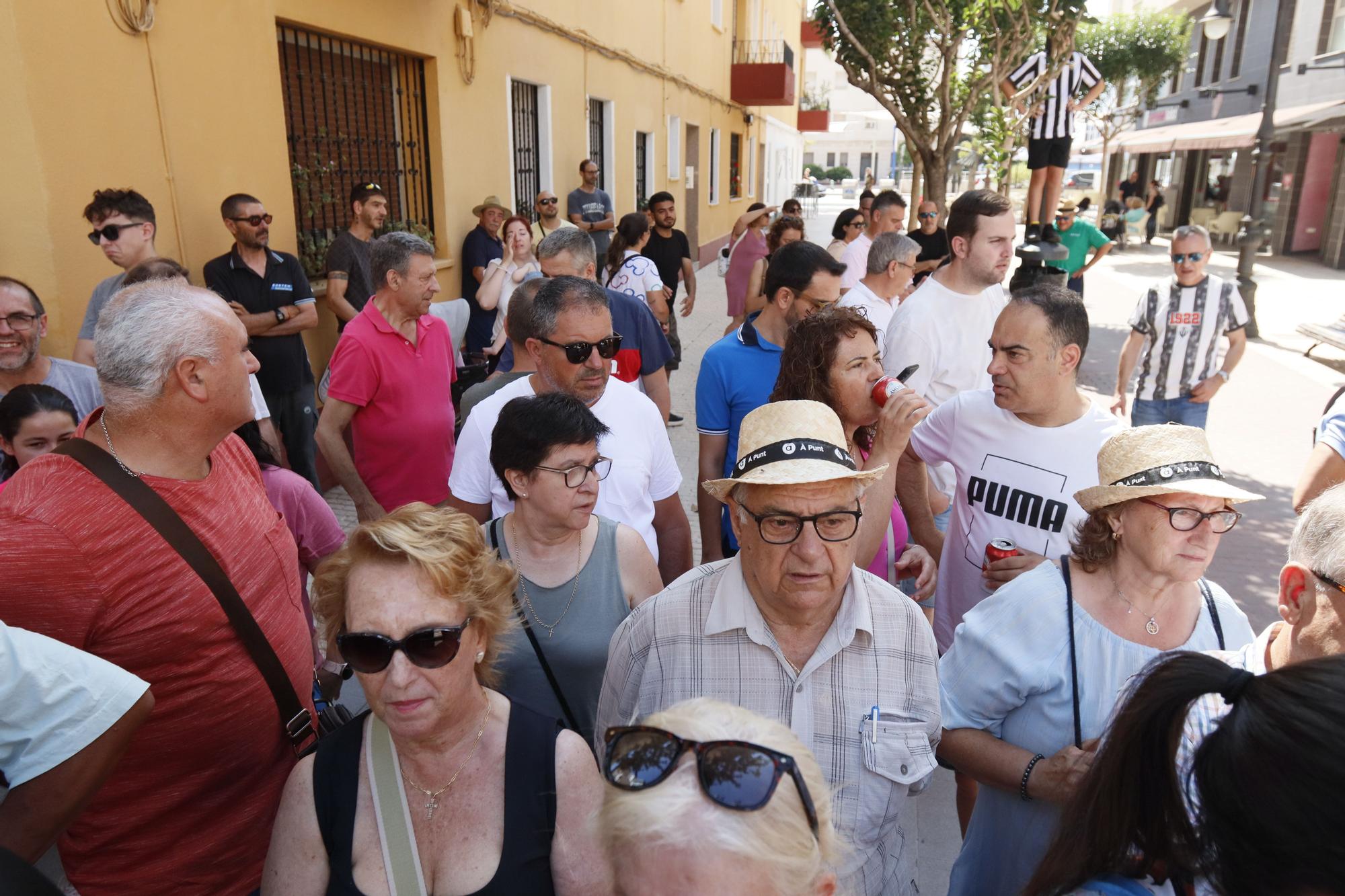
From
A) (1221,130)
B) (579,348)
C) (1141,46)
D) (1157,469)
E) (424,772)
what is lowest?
(424,772)

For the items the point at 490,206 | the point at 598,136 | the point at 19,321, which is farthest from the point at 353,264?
the point at 598,136

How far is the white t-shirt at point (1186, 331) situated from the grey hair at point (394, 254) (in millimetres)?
4490

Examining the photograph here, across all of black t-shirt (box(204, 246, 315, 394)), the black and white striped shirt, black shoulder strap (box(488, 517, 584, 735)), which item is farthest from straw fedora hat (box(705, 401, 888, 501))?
the black and white striped shirt

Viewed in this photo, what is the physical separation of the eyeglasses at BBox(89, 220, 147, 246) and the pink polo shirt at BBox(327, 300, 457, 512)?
48.8 inches

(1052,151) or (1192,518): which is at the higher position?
(1052,151)

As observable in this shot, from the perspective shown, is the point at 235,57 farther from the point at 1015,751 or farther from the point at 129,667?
the point at 1015,751

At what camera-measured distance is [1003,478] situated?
113 inches

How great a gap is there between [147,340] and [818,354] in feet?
6.27

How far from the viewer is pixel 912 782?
186 cm

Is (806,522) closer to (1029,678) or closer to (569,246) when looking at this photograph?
(1029,678)

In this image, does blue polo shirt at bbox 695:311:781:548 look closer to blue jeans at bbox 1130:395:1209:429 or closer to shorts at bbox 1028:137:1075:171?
blue jeans at bbox 1130:395:1209:429

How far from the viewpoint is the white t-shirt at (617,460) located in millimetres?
2967

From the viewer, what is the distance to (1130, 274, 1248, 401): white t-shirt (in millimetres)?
5527

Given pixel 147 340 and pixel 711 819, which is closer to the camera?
pixel 711 819
